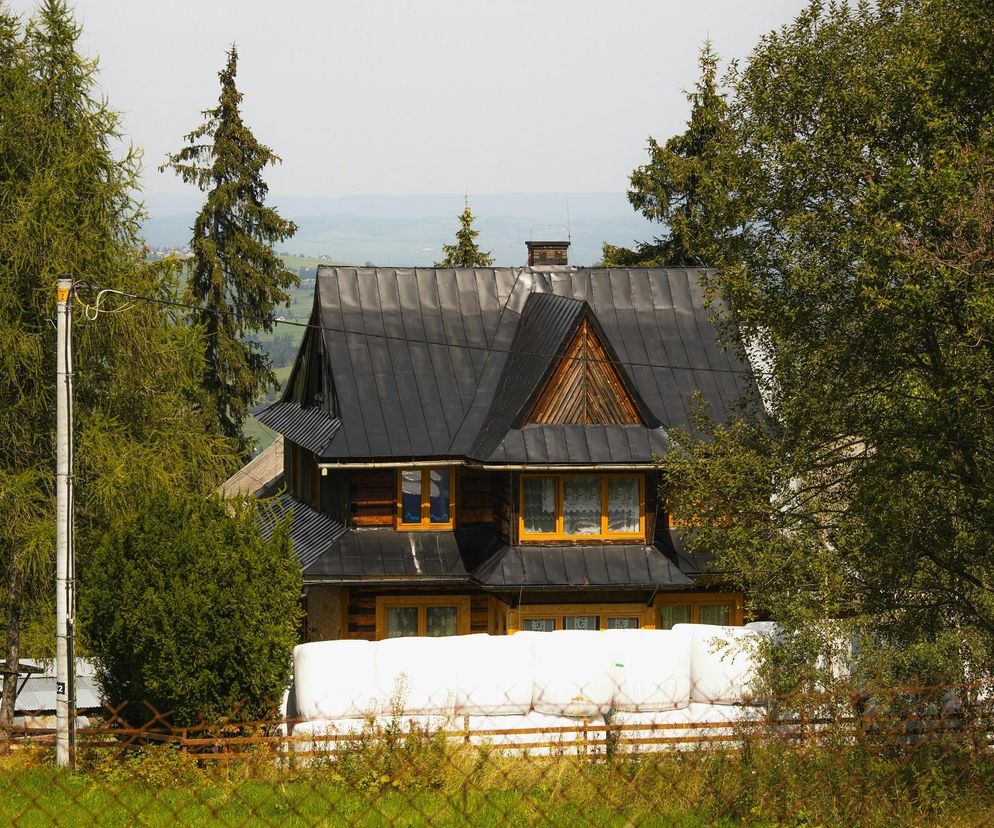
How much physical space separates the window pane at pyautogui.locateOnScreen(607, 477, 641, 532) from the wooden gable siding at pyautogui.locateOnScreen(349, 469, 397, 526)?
14.0 ft

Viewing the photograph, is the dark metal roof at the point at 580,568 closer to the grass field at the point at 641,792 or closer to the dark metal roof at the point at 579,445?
the dark metal roof at the point at 579,445

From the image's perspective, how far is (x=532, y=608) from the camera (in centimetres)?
2492

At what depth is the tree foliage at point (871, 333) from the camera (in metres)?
13.0

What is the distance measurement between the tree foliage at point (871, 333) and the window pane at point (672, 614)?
8203mm

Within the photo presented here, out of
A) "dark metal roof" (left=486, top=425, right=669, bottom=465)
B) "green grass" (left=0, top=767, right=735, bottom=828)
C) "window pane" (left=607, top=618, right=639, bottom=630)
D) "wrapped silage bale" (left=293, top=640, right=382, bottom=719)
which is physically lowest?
"window pane" (left=607, top=618, right=639, bottom=630)

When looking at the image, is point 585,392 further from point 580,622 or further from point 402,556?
point 402,556

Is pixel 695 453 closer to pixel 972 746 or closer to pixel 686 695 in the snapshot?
pixel 686 695

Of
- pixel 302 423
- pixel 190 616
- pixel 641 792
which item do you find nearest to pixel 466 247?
pixel 302 423

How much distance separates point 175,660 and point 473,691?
4.19 meters

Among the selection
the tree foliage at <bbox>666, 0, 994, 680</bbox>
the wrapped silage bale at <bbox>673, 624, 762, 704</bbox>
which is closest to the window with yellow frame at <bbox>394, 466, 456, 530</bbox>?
the wrapped silage bale at <bbox>673, 624, 762, 704</bbox>

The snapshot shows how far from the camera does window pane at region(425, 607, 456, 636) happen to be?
1013 inches

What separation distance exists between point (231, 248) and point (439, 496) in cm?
1788

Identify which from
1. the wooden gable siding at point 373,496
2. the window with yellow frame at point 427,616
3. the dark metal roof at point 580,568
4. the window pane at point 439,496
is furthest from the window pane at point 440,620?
the wooden gable siding at point 373,496

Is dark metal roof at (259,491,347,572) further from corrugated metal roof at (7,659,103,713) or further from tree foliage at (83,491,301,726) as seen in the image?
tree foliage at (83,491,301,726)
